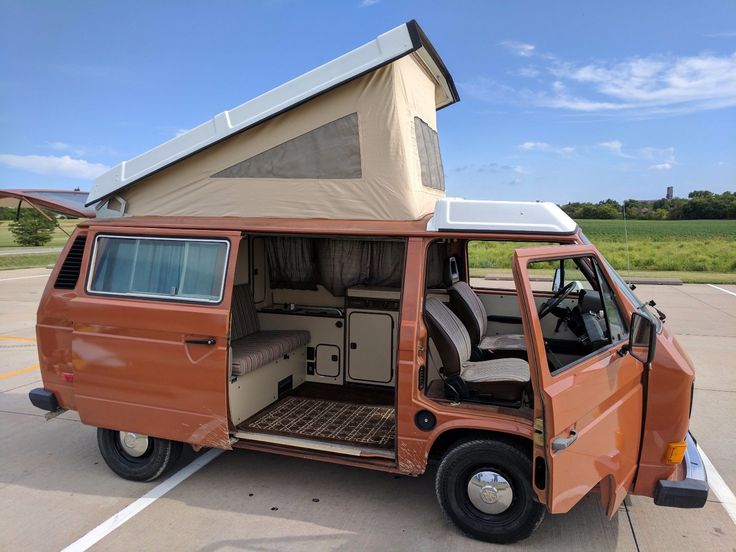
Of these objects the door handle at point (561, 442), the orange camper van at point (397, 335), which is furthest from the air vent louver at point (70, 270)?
the door handle at point (561, 442)

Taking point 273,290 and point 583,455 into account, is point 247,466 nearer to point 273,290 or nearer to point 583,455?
point 273,290

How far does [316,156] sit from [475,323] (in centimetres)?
222

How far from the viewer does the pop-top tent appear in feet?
13.3

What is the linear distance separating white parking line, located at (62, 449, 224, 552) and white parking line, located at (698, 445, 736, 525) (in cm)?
403

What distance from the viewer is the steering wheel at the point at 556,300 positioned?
4.96m

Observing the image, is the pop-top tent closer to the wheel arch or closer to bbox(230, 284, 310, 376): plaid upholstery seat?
bbox(230, 284, 310, 376): plaid upholstery seat

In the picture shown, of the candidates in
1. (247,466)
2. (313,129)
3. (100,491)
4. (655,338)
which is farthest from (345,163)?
(100,491)


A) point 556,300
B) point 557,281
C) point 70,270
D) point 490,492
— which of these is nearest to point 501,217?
point 556,300

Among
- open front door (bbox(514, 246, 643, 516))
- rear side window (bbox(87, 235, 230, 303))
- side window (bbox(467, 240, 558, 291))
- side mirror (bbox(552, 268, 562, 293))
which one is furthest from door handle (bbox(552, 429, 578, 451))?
side mirror (bbox(552, 268, 562, 293))

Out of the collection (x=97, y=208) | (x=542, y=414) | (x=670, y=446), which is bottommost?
(x=670, y=446)

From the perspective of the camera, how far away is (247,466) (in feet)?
15.6

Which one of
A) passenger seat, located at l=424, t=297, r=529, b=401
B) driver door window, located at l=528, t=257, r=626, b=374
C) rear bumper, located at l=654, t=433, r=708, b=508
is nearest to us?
rear bumper, located at l=654, t=433, r=708, b=508

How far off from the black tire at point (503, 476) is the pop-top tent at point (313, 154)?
1651 mm

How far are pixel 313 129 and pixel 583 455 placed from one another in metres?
2.85
